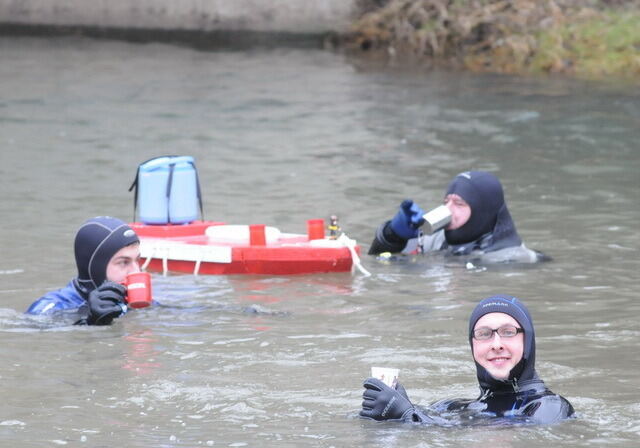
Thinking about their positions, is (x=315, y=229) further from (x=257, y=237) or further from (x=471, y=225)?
(x=471, y=225)

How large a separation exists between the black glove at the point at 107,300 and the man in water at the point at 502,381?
8.30 ft

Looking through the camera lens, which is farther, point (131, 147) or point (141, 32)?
point (141, 32)

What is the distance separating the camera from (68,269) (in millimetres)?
11156

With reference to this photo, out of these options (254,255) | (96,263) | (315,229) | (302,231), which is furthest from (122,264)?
(302,231)

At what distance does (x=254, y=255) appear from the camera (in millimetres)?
11086

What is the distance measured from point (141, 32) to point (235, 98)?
6.03 meters

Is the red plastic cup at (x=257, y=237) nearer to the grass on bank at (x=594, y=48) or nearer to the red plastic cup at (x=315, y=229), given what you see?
the red plastic cup at (x=315, y=229)

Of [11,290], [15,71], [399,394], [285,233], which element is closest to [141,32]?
[15,71]

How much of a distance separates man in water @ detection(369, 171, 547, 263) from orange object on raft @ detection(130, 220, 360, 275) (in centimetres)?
40

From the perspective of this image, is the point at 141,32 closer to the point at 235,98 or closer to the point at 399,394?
the point at 235,98

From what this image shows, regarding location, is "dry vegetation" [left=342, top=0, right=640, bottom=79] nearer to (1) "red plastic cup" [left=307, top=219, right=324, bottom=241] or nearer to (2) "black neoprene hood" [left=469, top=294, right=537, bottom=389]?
(1) "red plastic cup" [left=307, top=219, right=324, bottom=241]

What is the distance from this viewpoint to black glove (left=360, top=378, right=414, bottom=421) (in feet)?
21.9

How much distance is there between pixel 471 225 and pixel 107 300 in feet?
13.0

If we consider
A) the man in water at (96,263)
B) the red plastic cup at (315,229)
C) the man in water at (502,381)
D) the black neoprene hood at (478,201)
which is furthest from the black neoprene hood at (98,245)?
the black neoprene hood at (478,201)
